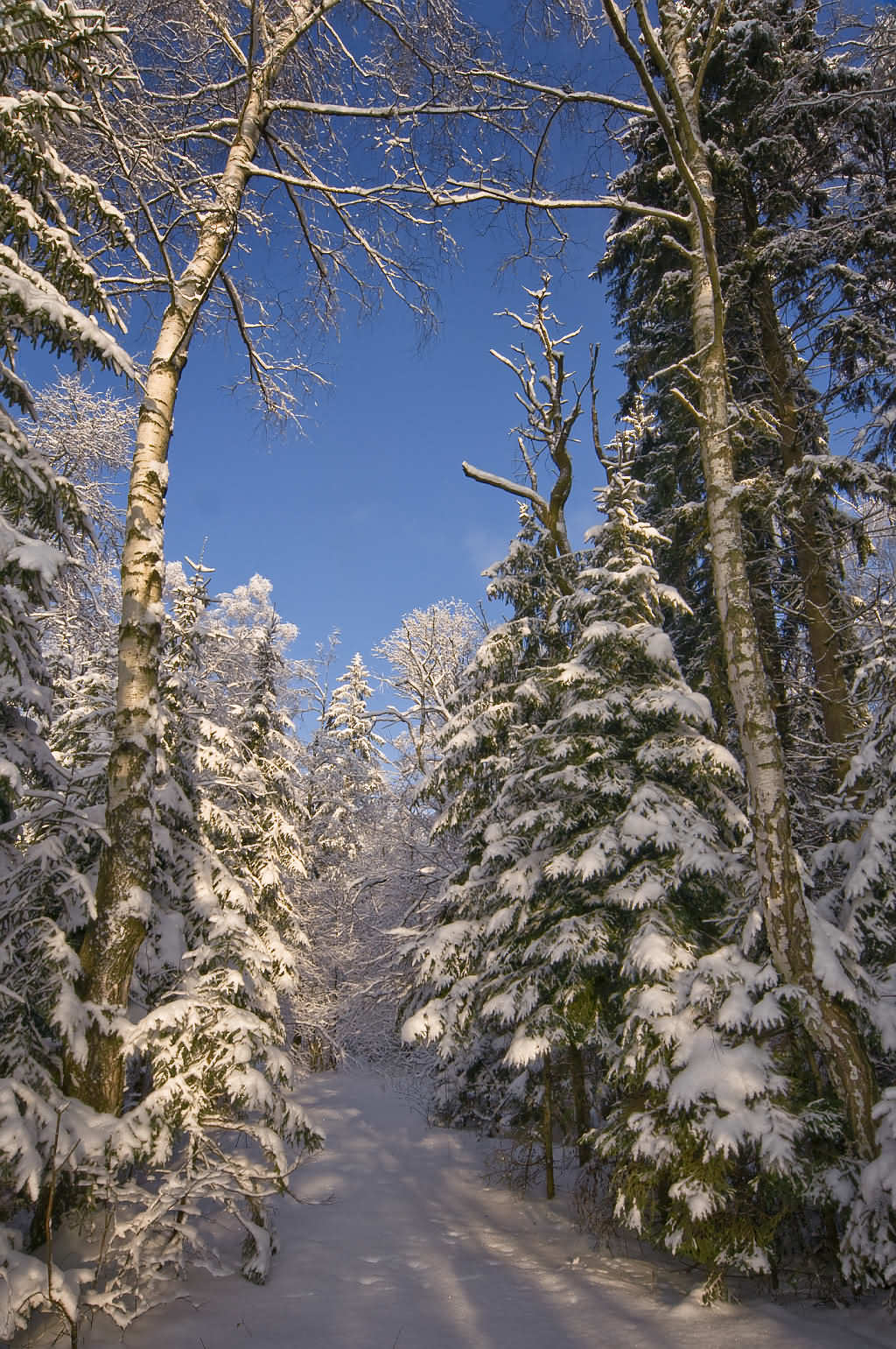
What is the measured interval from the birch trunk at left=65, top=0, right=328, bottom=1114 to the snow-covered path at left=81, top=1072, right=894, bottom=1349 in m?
1.66

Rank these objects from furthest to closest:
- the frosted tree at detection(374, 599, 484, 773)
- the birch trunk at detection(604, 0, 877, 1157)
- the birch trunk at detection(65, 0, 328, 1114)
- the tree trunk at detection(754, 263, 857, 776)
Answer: the frosted tree at detection(374, 599, 484, 773) < the tree trunk at detection(754, 263, 857, 776) < the birch trunk at detection(604, 0, 877, 1157) < the birch trunk at detection(65, 0, 328, 1114)

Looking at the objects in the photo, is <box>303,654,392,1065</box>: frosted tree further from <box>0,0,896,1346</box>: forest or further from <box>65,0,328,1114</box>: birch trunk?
<box>65,0,328,1114</box>: birch trunk

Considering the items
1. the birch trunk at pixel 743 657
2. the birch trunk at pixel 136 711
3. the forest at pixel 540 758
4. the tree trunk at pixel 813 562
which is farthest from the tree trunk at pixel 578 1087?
the birch trunk at pixel 136 711

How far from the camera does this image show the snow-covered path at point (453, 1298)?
4680mm

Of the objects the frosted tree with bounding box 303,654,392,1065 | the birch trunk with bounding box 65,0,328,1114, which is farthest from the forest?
the frosted tree with bounding box 303,654,392,1065

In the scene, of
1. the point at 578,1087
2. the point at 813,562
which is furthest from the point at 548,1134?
the point at 813,562

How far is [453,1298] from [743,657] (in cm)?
551

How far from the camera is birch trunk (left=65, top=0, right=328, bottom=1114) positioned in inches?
189

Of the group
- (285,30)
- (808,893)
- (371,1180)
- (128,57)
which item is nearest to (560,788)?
(808,893)

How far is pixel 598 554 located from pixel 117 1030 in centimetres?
780

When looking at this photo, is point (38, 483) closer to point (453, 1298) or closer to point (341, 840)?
point (453, 1298)

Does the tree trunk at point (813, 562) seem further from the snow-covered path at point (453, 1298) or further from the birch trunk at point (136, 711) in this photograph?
the birch trunk at point (136, 711)

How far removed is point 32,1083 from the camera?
4500 millimetres

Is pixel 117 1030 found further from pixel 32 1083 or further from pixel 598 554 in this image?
pixel 598 554
